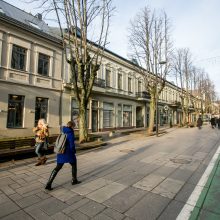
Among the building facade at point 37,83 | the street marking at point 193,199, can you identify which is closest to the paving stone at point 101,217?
the street marking at point 193,199

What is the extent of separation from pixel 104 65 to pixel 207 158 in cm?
1617

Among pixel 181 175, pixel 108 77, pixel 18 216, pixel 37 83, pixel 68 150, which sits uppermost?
pixel 108 77

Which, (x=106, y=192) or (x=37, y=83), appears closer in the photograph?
(x=106, y=192)

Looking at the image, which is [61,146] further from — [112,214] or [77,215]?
[112,214]

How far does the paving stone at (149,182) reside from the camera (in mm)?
4895

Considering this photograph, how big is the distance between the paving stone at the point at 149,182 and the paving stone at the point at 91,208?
1427 millimetres

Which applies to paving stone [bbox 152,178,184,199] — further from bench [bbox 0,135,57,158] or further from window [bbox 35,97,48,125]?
window [bbox 35,97,48,125]

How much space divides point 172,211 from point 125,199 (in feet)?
3.32

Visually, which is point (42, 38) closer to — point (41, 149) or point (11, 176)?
point (41, 149)

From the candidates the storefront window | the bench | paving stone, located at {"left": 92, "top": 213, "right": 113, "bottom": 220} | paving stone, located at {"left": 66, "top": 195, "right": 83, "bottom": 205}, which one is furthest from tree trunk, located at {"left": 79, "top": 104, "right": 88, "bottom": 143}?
the storefront window

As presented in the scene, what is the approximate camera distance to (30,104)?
46.5ft

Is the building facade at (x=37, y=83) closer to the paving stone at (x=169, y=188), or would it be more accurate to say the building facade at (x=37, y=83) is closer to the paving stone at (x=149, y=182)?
the paving stone at (x=149, y=182)

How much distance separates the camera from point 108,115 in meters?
22.3

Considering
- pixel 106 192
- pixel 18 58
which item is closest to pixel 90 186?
pixel 106 192
